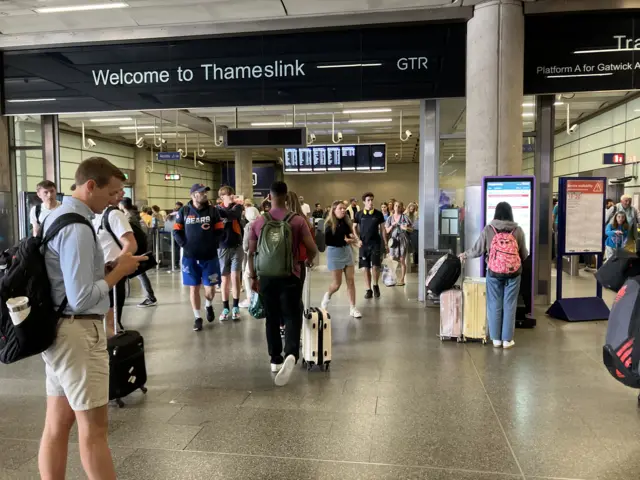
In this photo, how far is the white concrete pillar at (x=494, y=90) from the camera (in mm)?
6590

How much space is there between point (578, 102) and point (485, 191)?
8.24 m

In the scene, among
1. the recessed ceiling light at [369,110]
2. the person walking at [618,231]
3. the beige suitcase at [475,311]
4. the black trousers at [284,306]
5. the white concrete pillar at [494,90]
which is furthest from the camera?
the recessed ceiling light at [369,110]

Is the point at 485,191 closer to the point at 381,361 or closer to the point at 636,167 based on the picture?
the point at 381,361

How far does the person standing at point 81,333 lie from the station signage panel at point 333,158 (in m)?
9.92

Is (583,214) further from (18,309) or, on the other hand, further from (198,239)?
(18,309)

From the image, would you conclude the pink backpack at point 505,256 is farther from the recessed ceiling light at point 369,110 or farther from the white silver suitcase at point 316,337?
the recessed ceiling light at point 369,110

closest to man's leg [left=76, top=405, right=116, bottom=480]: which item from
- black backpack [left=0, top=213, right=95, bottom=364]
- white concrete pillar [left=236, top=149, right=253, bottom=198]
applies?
black backpack [left=0, top=213, right=95, bottom=364]

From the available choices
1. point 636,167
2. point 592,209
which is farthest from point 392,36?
point 636,167

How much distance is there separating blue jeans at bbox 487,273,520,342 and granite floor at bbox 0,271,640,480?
247 millimetres

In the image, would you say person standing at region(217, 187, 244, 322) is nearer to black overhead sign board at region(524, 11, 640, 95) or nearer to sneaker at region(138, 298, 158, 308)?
sneaker at region(138, 298, 158, 308)

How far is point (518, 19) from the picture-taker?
6613mm

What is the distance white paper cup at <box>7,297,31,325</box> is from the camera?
189 centimetres

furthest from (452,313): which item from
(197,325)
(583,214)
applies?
(197,325)

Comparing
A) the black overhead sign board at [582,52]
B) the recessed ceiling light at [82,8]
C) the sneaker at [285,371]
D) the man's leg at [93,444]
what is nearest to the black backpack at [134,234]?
the sneaker at [285,371]
